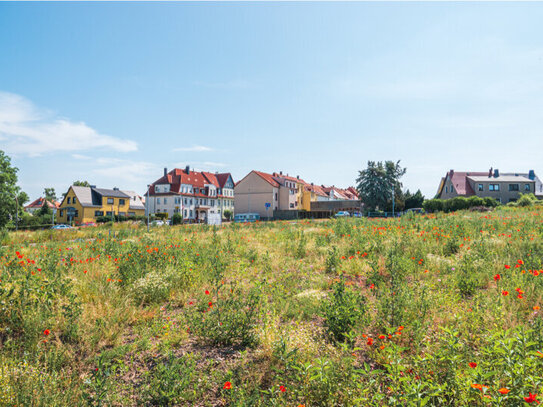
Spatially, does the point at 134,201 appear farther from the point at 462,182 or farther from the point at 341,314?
the point at 341,314

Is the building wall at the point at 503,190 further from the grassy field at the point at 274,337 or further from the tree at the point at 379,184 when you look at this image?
the grassy field at the point at 274,337

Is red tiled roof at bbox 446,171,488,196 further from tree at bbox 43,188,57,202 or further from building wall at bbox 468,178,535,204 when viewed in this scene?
tree at bbox 43,188,57,202

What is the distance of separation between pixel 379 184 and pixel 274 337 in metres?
56.0

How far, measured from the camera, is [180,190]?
63.0m

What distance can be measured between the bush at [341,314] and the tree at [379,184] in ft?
178

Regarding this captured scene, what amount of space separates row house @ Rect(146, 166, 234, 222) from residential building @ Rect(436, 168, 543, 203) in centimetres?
4867

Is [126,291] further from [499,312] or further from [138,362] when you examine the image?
[499,312]

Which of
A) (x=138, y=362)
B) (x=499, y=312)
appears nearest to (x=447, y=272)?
(x=499, y=312)

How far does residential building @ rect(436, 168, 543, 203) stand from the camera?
5731cm

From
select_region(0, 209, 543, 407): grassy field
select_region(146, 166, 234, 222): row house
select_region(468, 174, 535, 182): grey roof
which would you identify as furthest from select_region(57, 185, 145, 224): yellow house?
select_region(468, 174, 535, 182): grey roof

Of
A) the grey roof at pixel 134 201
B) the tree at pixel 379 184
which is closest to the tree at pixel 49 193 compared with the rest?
the grey roof at pixel 134 201

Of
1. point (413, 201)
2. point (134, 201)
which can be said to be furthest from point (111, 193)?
point (413, 201)

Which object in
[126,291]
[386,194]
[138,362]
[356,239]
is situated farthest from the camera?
[386,194]

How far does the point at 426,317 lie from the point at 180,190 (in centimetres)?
6269
